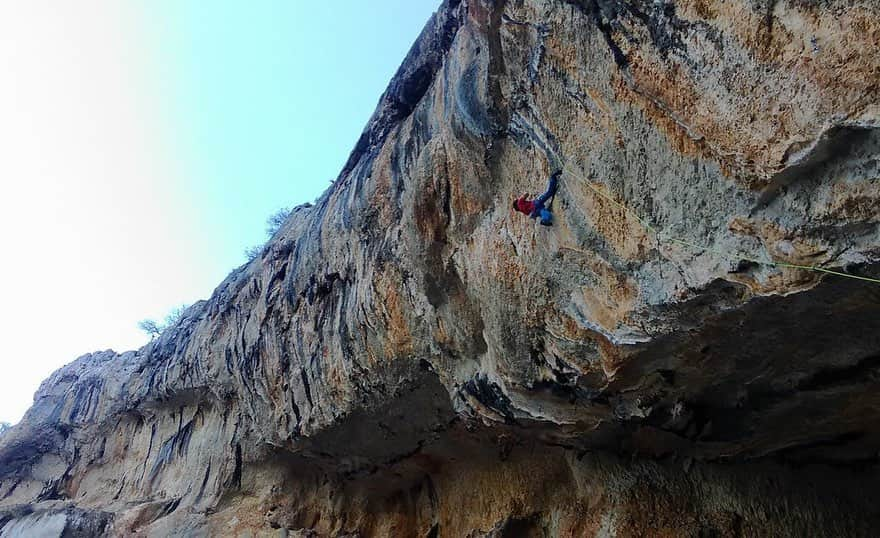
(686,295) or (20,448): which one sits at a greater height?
(20,448)

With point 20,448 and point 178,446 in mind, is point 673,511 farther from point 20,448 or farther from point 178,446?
point 20,448

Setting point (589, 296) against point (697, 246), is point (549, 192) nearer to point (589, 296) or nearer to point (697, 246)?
point (589, 296)

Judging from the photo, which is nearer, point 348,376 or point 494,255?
point 494,255

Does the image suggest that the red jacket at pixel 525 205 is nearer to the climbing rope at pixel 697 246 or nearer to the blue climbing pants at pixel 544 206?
the blue climbing pants at pixel 544 206

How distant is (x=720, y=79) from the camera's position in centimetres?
249

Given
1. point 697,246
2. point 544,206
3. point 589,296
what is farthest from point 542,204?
point 697,246

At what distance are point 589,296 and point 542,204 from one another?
61 centimetres

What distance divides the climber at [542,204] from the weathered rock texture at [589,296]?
0.30ft

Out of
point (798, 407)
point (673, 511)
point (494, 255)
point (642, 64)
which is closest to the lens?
point (642, 64)

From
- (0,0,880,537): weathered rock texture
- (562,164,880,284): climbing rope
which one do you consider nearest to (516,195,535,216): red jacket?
(0,0,880,537): weathered rock texture

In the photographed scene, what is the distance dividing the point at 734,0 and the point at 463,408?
339 centimetres

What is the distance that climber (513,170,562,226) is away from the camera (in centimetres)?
349

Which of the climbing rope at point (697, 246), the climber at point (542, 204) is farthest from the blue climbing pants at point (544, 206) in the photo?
the climbing rope at point (697, 246)

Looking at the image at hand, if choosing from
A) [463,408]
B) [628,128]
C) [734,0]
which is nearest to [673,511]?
[463,408]
